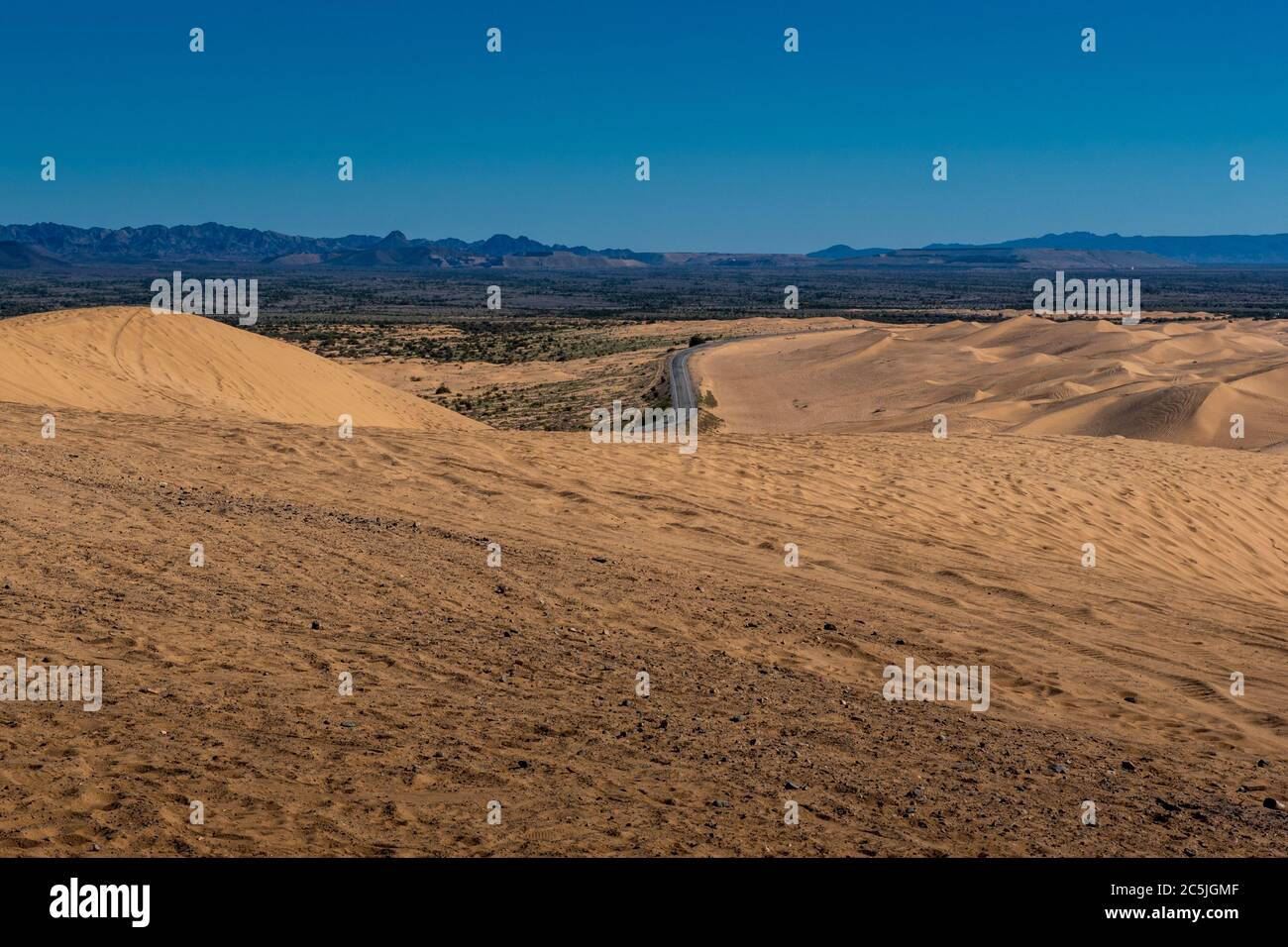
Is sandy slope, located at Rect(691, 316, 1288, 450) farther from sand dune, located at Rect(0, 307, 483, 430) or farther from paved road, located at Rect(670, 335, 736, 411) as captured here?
sand dune, located at Rect(0, 307, 483, 430)

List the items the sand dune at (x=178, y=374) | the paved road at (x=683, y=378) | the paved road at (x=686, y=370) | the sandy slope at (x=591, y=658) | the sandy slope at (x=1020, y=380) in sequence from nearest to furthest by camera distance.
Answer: the sandy slope at (x=591, y=658) < the sand dune at (x=178, y=374) < the sandy slope at (x=1020, y=380) < the paved road at (x=683, y=378) < the paved road at (x=686, y=370)

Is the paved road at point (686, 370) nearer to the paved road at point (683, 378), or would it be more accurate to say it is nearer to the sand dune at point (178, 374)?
the paved road at point (683, 378)

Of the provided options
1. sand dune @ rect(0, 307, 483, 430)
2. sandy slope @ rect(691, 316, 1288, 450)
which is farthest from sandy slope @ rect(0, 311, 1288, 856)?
→ sandy slope @ rect(691, 316, 1288, 450)

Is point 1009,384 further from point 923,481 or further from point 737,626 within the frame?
point 737,626

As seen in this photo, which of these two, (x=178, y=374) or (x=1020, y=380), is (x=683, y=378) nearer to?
(x=1020, y=380)

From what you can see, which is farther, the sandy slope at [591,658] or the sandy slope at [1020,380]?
the sandy slope at [1020,380]

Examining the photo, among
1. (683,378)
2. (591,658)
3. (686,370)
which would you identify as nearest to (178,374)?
(591,658)

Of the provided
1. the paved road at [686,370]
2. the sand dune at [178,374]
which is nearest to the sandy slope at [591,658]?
the sand dune at [178,374]
